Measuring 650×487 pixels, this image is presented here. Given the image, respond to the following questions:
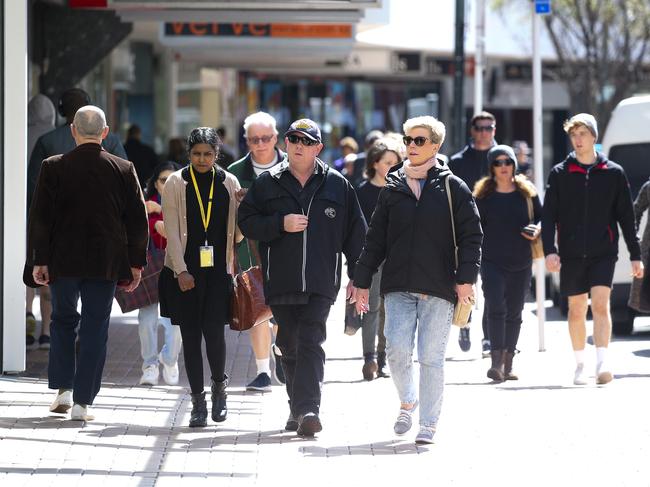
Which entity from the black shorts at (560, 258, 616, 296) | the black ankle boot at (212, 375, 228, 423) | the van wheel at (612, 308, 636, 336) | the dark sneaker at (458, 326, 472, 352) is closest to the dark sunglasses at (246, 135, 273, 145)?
the black ankle boot at (212, 375, 228, 423)

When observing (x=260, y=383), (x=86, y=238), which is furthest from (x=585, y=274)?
(x=86, y=238)

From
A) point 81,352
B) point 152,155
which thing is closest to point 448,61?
point 152,155

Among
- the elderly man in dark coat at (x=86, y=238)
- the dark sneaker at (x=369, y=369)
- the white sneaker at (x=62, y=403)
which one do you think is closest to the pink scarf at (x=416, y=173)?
the elderly man in dark coat at (x=86, y=238)

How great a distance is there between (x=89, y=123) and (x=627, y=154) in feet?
26.2

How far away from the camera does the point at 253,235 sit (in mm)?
8938

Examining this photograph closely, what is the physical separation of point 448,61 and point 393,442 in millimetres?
26845

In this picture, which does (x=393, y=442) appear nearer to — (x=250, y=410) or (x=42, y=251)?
(x=250, y=410)

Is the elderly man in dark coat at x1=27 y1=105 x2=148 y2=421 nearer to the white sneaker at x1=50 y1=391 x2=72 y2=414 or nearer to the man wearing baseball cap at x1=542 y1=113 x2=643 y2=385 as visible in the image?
the white sneaker at x1=50 y1=391 x2=72 y2=414

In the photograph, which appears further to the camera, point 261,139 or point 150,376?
point 150,376

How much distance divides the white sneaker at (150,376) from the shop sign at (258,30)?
9414 mm

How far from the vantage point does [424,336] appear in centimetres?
888

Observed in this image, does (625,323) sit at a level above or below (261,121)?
below

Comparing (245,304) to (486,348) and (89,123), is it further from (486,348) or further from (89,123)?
(486,348)

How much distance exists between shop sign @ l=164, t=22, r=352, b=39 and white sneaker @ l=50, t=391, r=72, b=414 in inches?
441
